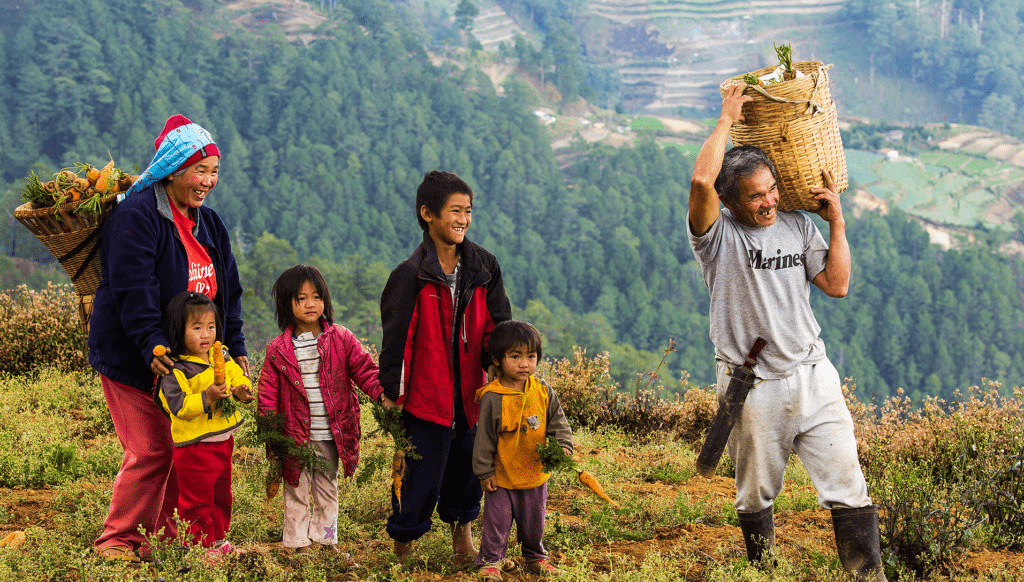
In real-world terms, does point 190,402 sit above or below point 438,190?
below

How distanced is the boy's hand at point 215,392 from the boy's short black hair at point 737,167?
197 centimetres

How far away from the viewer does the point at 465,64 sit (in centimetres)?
9588

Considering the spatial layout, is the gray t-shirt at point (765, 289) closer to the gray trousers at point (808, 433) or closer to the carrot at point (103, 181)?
the gray trousers at point (808, 433)

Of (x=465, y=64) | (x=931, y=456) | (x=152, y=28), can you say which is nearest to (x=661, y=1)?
(x=465, y=64)

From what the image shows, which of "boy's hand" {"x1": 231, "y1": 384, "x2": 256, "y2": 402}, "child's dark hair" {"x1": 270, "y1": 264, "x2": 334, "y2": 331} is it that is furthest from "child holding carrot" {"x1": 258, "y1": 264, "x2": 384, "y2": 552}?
"boy's hand" {"x1": 231, "y1": 384, "x2": 256, "y2": 402}

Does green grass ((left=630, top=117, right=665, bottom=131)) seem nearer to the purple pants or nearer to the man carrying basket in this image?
the man carrying basket

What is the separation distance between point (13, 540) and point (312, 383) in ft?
5.05

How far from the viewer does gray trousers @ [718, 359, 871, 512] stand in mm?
2785

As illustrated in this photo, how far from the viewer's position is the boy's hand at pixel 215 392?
2830 millimetres

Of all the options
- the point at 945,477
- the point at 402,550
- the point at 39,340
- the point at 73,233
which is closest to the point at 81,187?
the point at 73,233

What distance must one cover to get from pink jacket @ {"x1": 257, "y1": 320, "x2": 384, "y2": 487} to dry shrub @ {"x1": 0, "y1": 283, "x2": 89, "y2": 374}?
4.02 m

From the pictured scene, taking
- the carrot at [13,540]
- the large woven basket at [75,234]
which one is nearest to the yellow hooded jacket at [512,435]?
the large woven basket at [75,234]

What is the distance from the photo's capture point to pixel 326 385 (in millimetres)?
3275

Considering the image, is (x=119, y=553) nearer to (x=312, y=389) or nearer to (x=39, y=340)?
(x=312, y=389)
